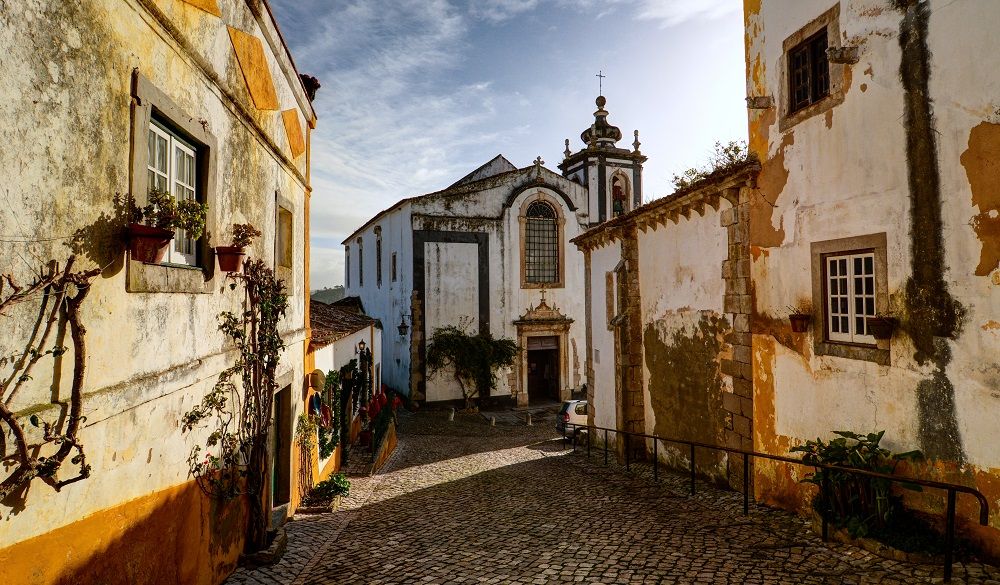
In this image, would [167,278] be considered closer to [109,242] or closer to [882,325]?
[109,242]

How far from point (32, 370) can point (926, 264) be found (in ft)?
24.5

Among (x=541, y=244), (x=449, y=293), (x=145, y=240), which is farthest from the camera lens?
(x=541, y=244)

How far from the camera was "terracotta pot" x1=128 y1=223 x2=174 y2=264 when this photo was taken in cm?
377

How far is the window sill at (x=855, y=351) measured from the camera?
20.2ft

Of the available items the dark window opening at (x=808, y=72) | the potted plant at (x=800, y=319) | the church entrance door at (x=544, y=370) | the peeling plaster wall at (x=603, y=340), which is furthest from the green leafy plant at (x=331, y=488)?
the church entrance door at (x=544, y=370)

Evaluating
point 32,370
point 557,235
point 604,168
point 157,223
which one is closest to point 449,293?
point 557,235

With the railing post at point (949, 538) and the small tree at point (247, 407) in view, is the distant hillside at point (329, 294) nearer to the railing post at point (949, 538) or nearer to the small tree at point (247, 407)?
the small tree at point (247, 407)

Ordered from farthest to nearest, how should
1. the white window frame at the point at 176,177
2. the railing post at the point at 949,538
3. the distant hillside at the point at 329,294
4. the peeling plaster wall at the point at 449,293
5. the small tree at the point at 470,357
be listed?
the distant hillside at the point at 329,294
the peeling plaster wall at the point at 449,293
the small tree at the point at 470,357
the railing post at the point at 949,538
the white window frame at the point at 176,177

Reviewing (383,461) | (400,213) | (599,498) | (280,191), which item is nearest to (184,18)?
(280,191)

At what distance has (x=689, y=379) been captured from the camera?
10188 mm

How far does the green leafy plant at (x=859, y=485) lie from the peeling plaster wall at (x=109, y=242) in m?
6.58

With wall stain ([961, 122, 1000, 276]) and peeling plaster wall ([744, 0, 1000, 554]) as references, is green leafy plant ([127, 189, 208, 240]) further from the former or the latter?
wall stain ([961, 122, 1000, 276])

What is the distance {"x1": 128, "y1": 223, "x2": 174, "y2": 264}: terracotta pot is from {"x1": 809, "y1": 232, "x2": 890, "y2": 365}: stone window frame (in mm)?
6917

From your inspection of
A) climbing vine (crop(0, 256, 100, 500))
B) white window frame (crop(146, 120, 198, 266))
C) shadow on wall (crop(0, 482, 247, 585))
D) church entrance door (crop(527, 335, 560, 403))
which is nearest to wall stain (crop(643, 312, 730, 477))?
shadow on wall (crop(0, 482, 247, 585))
